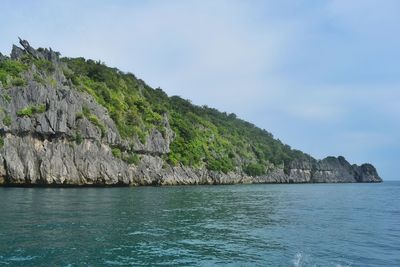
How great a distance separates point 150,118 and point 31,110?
44.4 metres

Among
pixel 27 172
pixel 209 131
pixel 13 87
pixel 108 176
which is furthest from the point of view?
pixel 209 131

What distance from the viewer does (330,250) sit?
23.0 meters

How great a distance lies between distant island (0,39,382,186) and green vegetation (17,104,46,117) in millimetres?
68

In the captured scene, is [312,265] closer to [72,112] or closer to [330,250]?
[330,250]

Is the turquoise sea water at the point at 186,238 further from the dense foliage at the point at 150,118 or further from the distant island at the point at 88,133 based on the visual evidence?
the dense foliage at the point at 150,118

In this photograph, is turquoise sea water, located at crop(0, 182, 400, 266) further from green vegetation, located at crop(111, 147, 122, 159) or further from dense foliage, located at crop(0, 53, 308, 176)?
green vegetation, located at crop(111, 147, 122, 159)

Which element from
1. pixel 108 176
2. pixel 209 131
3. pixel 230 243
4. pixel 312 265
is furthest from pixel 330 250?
pixel 209 131

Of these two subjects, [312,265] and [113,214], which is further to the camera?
[113,214]

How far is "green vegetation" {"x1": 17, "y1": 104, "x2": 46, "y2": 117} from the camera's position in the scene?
245 ft

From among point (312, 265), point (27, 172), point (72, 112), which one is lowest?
point (312, 265)

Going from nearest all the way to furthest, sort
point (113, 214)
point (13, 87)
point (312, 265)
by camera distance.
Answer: point (312, 265)
point (113, 214)
point (13, 87)

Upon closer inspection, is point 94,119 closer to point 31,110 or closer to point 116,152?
point 116,152

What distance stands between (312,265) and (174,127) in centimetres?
11862

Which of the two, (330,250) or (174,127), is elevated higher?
(174,127)
